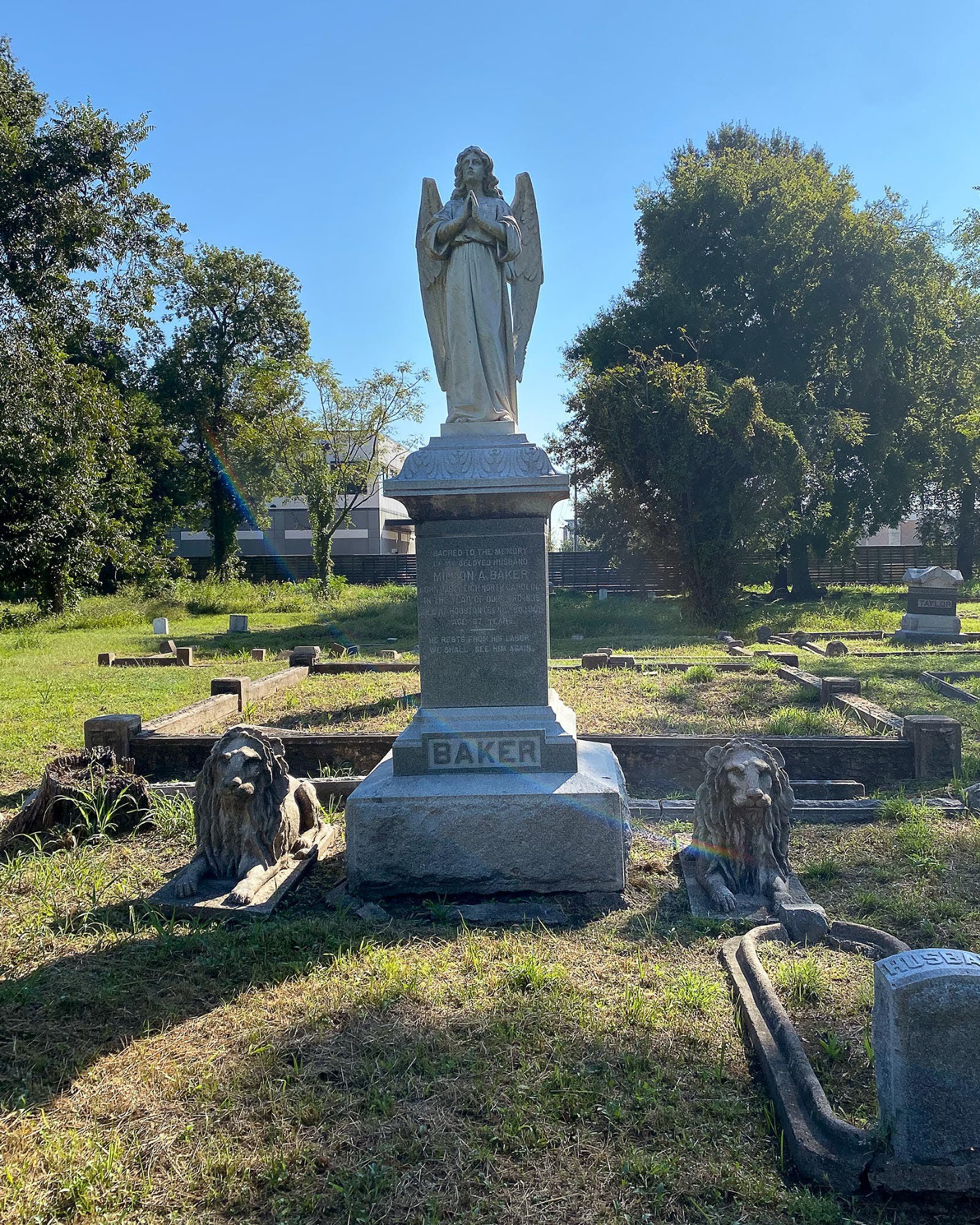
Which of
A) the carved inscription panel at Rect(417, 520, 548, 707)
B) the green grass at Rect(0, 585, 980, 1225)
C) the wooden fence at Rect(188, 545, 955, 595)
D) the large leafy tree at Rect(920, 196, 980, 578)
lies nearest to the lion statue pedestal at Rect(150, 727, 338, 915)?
the green grass at Rect(0, 585, 980, 1225)

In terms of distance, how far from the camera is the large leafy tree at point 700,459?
1827cm

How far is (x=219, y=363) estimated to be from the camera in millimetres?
31359

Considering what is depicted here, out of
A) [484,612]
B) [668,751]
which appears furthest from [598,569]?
[484,612]

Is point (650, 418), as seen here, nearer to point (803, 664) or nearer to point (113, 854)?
point (803, 664)

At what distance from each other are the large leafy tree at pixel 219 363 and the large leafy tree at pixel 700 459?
54.6 feet

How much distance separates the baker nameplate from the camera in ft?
15.5

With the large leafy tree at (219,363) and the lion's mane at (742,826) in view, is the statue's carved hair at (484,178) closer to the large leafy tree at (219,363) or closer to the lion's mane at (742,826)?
the lion's mane at (742,826)

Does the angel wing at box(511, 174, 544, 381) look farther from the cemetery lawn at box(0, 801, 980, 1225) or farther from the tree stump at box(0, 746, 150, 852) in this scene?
the tree stump at box(0, 746, 150, 852)

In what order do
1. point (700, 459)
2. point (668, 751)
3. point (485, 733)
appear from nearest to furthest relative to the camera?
point (485, 733), point (668, 751), point (700, 459)

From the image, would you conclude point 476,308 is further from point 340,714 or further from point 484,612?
point 340,714

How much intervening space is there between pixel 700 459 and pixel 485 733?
15301mm

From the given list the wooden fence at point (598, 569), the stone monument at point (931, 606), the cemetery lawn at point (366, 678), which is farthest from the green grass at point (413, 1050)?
the wooden fence at point (598, 569)

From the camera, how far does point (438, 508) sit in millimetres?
4855

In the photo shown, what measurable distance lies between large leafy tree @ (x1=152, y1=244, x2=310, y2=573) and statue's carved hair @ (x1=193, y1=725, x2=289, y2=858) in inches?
1097
